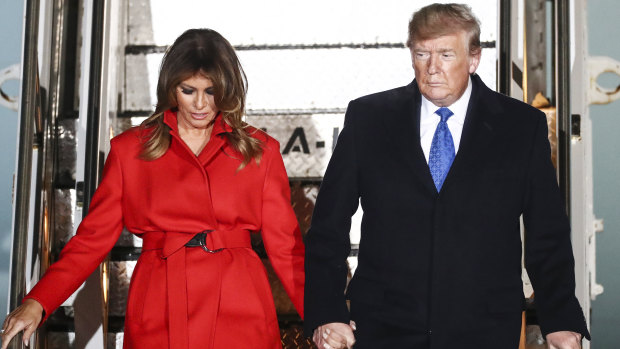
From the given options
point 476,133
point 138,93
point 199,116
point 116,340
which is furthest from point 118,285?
point 476,133

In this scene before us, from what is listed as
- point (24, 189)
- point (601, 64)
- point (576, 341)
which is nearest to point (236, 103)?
point (24, 189)

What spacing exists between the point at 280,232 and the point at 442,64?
0.84 m

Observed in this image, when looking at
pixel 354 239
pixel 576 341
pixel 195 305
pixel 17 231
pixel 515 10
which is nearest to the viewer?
pixel 576 341

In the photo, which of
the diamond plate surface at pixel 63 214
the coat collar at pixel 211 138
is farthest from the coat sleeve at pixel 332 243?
the diamond plate surface at pixel 63 214

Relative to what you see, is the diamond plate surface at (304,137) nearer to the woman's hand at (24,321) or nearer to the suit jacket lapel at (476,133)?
the suit jacket lapel at (476,133)

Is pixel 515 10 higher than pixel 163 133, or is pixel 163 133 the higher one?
pixel 515 10

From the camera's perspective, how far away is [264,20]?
4648 mm

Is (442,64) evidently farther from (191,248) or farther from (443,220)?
(191,248)

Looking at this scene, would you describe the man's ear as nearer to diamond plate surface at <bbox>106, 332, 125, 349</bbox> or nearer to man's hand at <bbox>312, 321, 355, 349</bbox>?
man's hand at <bbox>312, 321, 355, 349</bbox>

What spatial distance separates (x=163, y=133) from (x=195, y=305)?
0.62m

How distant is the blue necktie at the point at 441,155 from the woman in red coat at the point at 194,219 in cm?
65

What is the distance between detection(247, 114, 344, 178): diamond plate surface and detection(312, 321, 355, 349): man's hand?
5.54 feet

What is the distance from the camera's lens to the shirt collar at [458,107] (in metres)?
2.90

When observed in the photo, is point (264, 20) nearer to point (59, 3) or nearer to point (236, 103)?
point (59, 3)
